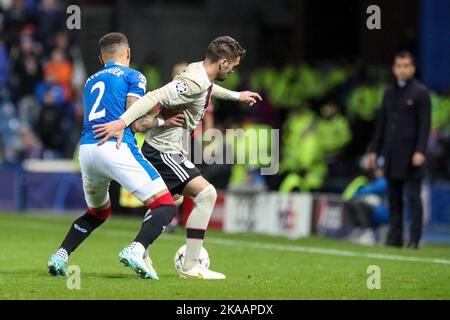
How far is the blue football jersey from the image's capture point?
9383 mm

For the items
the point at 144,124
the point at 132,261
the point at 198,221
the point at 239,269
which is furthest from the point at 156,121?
the point at 239,269

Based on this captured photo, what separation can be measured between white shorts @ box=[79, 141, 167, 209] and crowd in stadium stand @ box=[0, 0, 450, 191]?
10.9 metres

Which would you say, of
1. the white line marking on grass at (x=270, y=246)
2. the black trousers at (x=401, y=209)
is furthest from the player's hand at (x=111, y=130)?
the black trousers at (x=401, y=209)

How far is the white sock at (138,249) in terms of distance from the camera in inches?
359

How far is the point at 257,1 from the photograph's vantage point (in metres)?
29.3

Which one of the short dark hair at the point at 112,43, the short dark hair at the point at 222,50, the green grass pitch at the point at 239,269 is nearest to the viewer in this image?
the green grass pitch at the point at 239,269

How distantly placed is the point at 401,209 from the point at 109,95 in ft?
20.1

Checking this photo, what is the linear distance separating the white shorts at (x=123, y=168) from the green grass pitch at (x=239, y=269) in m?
0.78

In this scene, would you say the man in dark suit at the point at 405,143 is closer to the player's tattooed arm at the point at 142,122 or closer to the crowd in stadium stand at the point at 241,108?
the player's tattooed arm at the point at 142,122

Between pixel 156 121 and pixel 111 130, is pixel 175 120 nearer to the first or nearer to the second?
pixel 156 121

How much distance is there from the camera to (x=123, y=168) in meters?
9.24

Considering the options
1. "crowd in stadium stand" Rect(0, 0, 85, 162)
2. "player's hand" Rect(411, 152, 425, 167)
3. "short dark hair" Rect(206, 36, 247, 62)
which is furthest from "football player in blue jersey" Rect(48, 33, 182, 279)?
"crowd in stadium stand" Rect(0, 0, 85, 162)

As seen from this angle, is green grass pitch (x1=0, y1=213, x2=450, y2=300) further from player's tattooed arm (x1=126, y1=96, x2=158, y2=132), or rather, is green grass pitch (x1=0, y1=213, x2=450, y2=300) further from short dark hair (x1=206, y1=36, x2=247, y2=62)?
short dark hair (x1=206, y1=36, x2=247, y2=62)
